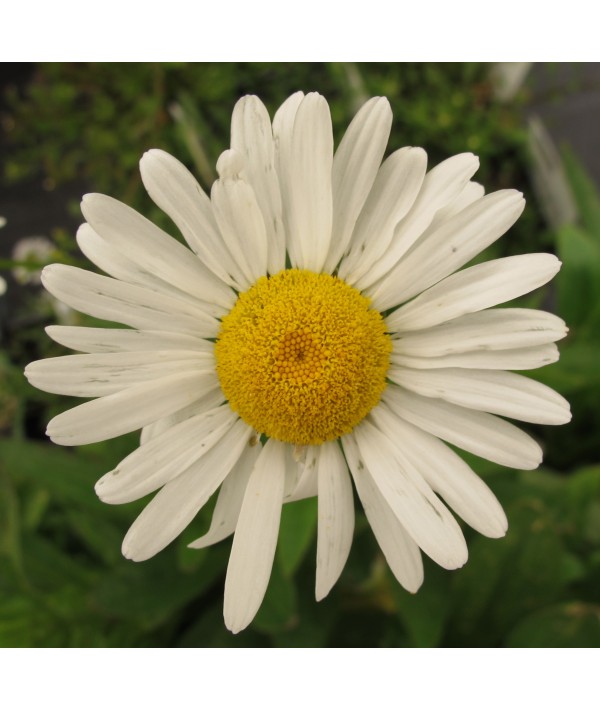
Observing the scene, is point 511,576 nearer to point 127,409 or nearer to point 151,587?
point 151,587

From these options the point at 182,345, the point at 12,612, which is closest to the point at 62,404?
the point at 12,612

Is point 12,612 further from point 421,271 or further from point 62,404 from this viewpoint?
point 421,271

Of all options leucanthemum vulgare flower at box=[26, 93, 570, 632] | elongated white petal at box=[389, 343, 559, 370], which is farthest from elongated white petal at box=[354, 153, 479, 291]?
elongated white petal at box=[389, 343, 559, 370]

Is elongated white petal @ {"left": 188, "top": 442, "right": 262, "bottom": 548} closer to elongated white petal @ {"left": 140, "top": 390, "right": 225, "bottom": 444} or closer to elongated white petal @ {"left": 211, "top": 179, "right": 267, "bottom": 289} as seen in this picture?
elongated white petal @ {"left": 140, "top": 390, "right": 225, "bottom": 444}

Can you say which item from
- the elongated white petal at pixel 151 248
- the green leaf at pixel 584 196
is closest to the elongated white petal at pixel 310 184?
the elongated white petal at pixel 151 248

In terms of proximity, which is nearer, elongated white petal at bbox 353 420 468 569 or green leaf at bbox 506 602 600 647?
elongated white petal at bbox 353 420 468 569
